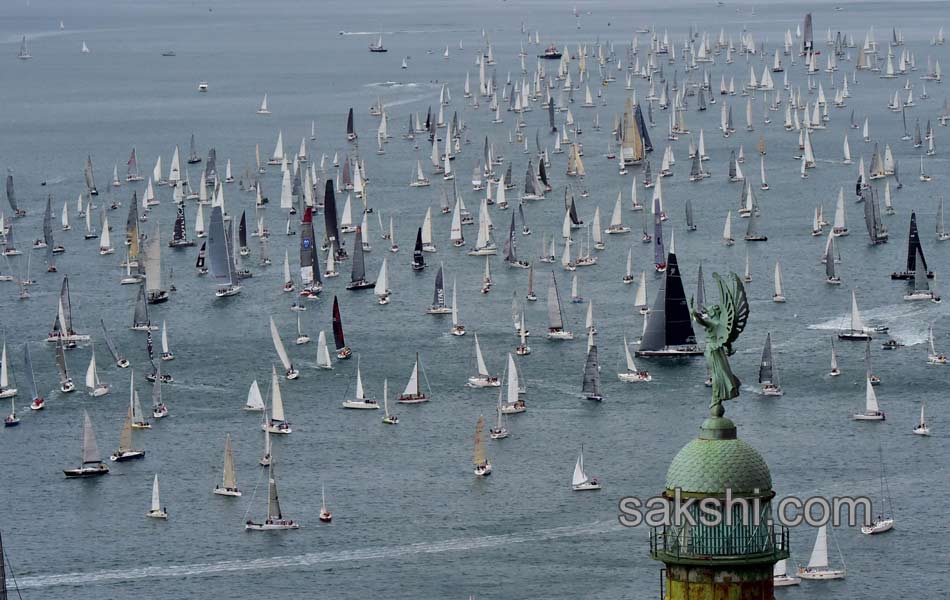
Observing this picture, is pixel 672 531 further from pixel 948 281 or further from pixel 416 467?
pixel 948 281

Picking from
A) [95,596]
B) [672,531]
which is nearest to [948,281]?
[95,596]

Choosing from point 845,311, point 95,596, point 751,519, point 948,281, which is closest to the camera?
point 751,519

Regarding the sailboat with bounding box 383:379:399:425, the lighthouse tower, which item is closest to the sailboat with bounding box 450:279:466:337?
the sailboat with bounding box 383:379:399:425

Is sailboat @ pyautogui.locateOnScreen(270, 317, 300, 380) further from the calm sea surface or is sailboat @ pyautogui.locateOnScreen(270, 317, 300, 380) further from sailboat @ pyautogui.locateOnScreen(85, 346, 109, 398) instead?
sailboat @ pyautogui.locateOnScreen(85, 346, 109, 398)

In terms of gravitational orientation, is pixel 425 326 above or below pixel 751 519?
below

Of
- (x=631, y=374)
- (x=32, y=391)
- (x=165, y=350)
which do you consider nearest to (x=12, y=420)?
(x=32, y=391)

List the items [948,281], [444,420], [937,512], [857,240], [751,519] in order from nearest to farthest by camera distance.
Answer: [751,519] → [937,512] → [444,420] → [948,281] → [857,240]
